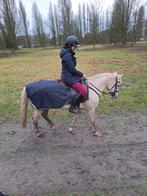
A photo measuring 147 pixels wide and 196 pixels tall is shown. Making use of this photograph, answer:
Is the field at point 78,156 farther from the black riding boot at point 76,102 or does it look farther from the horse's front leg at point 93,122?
the black riding boot at point 76,102

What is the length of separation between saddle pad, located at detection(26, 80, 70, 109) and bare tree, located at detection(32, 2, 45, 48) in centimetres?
4505

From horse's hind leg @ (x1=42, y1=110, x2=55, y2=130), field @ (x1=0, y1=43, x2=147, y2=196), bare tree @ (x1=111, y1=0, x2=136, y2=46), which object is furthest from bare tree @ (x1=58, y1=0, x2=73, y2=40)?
horse's hind leg @ (x1=42, y1=110, x2=55, y2=130)

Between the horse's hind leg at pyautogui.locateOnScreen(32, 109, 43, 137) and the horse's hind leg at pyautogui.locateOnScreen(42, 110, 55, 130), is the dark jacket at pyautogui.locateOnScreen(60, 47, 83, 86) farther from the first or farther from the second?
the horse's hind leg at pyautogui.locateOnScreen(42, 110, 55, 130)

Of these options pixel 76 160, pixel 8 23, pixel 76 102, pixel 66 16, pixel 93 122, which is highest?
pixel 66 16

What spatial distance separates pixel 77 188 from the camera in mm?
3309

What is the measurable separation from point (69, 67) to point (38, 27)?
159 feet

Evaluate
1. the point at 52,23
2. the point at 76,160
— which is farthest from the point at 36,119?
the point at 52,23

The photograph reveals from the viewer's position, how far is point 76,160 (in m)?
4.04

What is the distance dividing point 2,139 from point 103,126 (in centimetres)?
255

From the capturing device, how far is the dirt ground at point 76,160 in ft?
11.0

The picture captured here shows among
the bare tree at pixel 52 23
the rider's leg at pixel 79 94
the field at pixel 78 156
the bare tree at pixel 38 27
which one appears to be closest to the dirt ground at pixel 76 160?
the field at pixel 78 156

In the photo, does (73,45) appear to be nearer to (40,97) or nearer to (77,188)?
(40,97)

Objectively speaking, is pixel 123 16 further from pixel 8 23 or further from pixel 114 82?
pixel 114 82

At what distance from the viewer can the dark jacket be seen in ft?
14.8
